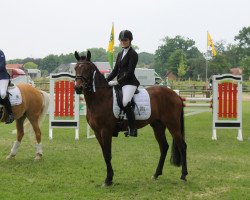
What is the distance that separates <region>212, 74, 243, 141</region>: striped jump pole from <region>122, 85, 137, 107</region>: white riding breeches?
6261 millimetres

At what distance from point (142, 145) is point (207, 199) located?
5374 mm

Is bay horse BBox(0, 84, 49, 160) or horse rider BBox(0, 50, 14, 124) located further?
bay horse BBox(0, 84, 49, 160)

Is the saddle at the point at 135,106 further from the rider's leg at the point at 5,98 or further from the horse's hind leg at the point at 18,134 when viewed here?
the horse's hind leg at the point at 18,134

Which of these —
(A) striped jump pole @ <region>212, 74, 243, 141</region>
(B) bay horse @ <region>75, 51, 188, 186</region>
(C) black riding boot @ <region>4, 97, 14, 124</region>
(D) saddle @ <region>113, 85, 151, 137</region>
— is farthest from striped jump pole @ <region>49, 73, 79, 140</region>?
(D) saddle @ <region>113, 85, 151, 137</region>

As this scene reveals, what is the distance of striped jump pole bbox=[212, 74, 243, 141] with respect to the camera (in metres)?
12.6

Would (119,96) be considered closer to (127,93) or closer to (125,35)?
(127,93)

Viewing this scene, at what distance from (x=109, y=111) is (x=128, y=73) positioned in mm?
716

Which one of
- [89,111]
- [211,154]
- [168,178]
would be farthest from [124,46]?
[211,154]

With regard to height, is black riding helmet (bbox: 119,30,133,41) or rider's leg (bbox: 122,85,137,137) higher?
black riding helmet (bbox: 119,30,133,41)

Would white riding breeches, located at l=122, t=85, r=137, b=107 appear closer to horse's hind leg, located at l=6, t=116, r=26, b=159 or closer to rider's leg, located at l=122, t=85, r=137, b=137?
rider's leg, located at l=122, t=85, r=137, b=137

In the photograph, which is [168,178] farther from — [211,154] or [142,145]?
[142,145]

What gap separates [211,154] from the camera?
33.0ft

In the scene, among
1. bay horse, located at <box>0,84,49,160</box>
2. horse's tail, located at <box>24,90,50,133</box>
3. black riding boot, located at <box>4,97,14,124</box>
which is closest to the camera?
black riding boot, located at <box>4,97,14,124</box>

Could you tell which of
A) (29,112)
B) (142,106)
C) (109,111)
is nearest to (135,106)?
(142,106)
